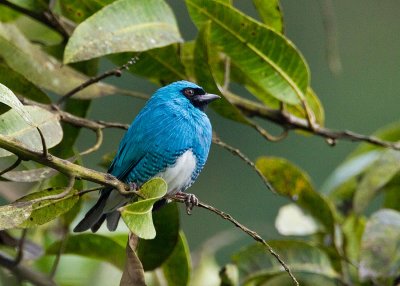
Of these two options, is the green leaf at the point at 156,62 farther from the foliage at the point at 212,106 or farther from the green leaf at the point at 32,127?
the green leaf at the point at 32,127

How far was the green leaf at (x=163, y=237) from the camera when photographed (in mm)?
3359

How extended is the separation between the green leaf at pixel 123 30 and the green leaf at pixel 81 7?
19 centimetres

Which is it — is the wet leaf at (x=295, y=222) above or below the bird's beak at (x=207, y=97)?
below

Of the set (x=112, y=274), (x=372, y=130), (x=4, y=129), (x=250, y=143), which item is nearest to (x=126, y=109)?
(x=250, y=143)

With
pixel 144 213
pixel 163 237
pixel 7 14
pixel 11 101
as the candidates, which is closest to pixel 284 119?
pixel 163 237

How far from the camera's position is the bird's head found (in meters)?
3.75

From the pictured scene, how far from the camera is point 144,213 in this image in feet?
8.67

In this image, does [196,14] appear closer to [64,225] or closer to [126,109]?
[64,225]

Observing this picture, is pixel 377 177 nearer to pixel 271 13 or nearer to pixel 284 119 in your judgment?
pixel 284 119

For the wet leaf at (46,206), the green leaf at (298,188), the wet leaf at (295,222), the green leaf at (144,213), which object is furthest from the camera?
the wet leaf at (295,222)

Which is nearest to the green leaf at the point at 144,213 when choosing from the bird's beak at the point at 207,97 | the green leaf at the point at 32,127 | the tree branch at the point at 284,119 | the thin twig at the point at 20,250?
the green leaf at the point at 32,127

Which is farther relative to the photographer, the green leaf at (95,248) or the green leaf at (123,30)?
the green leaf at (95,248)

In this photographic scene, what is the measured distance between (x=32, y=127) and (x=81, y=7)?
954mm

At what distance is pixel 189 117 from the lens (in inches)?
148
